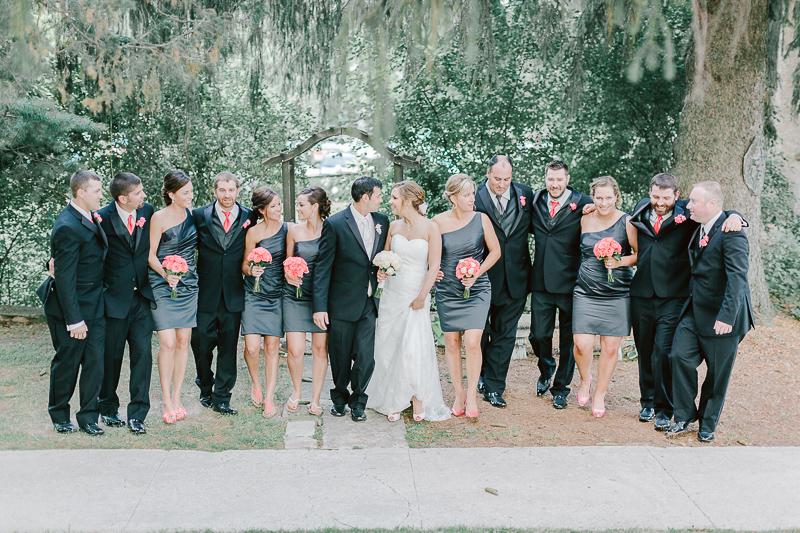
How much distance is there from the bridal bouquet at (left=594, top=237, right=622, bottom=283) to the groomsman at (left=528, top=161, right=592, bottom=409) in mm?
412

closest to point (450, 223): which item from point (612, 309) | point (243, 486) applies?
point (612, 309)

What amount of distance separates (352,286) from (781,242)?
768 cm

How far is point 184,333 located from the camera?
5656 millimetres

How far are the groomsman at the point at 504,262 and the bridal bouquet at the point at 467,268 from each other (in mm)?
555

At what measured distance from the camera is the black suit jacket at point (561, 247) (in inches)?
239

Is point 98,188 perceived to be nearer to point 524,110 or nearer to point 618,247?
point 618,247

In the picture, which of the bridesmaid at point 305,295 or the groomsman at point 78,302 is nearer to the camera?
the groomsman at point 78,302

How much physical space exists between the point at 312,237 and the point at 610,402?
119 inches

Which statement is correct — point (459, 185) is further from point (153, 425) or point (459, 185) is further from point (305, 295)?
point (153, 425)

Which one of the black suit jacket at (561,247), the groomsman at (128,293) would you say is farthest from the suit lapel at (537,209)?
the groomsman at (128,293)

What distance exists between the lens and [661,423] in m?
5.56

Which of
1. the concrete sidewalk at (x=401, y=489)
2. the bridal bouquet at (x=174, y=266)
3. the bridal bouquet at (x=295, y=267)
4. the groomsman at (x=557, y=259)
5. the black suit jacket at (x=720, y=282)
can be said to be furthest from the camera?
the groomsman at (x=557, y=259)

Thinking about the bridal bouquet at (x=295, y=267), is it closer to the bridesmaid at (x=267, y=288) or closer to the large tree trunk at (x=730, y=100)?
the bridesmaid at (x=267, y=288)

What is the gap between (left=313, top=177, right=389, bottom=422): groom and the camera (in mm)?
5652
